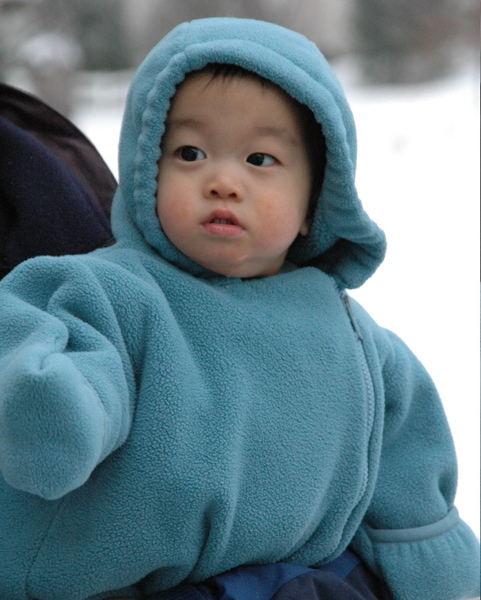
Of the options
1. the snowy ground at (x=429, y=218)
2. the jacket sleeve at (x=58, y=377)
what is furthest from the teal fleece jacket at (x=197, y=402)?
the snowy ground at (x=429, y=218)

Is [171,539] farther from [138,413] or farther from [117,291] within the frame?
[117,291]

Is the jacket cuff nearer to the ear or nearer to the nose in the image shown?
the ear

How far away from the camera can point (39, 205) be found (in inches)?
50.2

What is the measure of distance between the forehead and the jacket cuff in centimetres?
64

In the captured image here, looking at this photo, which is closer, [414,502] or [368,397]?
[368,397]

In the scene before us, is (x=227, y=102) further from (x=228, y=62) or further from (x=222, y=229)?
(x=222, y=229)

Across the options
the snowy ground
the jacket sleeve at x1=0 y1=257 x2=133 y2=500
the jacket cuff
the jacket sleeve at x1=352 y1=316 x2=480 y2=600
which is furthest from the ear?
the snowy ground

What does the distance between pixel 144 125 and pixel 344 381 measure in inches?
17.1

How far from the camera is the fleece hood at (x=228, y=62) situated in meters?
1.05

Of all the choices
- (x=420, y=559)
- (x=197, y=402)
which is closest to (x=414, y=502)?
(x=420, y=559)

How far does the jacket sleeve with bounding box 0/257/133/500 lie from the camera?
0.80m

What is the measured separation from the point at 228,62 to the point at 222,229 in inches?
8.1

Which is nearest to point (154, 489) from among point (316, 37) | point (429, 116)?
point (429, 116)

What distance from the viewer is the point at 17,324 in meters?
0.90
